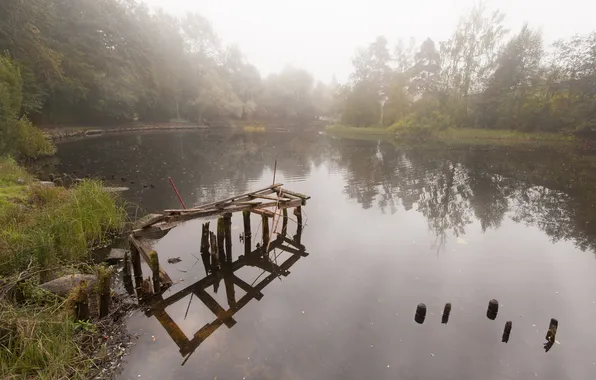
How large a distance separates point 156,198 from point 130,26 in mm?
66991

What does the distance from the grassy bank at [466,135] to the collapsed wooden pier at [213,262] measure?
164ft

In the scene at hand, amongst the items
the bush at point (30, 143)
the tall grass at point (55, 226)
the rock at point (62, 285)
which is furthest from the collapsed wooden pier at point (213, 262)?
the bush at point (30, 143)

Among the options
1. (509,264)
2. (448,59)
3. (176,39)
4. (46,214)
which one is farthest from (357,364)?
(176,39)

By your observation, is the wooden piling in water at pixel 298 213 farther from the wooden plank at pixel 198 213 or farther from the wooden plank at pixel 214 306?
the wooden plank at pixel 214 306

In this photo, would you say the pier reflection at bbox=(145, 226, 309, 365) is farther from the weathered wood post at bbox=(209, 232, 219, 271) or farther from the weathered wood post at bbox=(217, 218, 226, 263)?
the weathered wood post at bbox=(217, 218, 226, 263)

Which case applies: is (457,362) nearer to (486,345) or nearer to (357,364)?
(486,345)

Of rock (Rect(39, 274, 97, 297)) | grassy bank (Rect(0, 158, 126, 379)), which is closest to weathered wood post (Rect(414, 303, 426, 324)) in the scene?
grassy bank (Rect(0, 158, 126, 379))

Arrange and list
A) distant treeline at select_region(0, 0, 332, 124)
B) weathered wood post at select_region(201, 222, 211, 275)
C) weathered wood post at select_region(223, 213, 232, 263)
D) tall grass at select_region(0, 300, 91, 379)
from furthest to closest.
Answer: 1. distant treeline at select_region(0, 0, 332, 124)
2. weathered wood post at select_region(201, 222, 211, 275)
3. weathered wood post at select_region(223, 213, 232, 263)
4. tall grass at select_region(0, 300, 91, 379)

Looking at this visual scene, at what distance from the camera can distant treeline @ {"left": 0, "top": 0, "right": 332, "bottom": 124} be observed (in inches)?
1384

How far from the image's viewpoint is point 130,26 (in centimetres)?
6700

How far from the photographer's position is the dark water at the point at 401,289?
22.4 feet

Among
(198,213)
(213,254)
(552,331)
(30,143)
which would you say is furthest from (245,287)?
(30,143)

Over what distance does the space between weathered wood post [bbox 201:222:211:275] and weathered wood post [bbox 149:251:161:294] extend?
6.45 ft

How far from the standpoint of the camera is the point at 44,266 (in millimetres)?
8148
